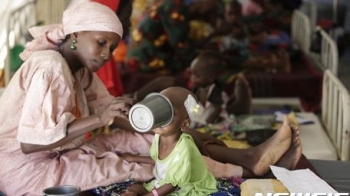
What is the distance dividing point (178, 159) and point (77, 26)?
628 millimetres

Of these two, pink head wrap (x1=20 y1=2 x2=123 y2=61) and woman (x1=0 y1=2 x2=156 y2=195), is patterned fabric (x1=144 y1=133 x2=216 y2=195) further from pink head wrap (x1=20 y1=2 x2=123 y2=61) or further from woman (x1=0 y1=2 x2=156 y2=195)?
pink head wrap (x1=20 y1=2 x2=123 y2=61)

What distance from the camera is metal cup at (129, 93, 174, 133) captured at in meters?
2.01

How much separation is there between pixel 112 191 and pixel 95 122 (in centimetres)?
26

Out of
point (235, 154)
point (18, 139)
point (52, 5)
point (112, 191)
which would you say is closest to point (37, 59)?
point (18, 139)

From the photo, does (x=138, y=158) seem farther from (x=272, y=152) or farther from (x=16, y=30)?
(x=16, y=30)

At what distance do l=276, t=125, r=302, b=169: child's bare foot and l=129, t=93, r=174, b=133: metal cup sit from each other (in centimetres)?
71

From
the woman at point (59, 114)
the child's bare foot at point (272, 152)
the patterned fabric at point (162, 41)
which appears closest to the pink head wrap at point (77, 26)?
the woman at point (59, 114)

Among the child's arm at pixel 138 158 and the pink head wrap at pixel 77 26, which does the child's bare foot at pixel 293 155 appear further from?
the pink head wrap at pixel 77 26

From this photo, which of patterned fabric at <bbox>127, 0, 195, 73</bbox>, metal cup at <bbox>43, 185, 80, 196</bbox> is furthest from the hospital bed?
metal cup at <bbox>43, 185, 80, 196</bbox>

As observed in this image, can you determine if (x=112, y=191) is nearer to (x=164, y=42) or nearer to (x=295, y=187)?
(x=295, y=187)

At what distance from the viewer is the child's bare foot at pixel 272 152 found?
262 cm

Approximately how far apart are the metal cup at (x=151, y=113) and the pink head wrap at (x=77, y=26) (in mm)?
432

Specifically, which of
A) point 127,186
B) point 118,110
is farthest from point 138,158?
point 118,110

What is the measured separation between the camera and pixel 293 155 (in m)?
2.65
